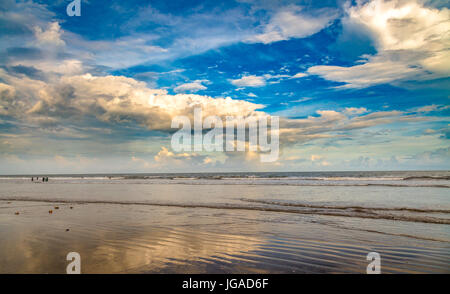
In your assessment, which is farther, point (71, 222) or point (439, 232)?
point (71, 222)

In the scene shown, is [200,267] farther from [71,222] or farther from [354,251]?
[71,222]

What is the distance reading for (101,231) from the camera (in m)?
9.24

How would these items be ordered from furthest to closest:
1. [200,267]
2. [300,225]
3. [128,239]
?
1. [300,225]
2. [128,239]
3. [200,267]

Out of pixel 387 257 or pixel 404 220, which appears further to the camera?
pixel 404 220

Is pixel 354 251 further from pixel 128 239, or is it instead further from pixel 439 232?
pixel 128 239

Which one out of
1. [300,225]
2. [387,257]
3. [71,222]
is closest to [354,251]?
[387,257]
